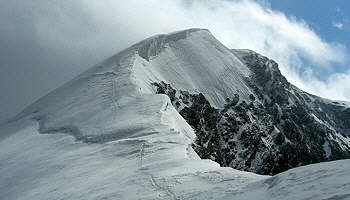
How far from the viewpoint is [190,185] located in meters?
20.7

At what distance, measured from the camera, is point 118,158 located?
93.8 ft

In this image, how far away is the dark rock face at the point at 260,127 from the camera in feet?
288

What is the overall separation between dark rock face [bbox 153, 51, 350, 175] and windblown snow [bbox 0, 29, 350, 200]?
66.7ft

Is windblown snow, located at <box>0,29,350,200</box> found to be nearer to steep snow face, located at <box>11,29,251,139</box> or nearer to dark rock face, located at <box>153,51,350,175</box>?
steep snow face, located at <box>11,29,251,139</box>

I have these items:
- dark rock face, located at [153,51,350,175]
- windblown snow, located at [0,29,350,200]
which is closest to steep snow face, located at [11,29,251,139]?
windblown snow, located at [0,29,350,200]

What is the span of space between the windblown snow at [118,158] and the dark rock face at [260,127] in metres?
20.3

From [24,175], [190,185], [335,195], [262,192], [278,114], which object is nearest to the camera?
[335,195]

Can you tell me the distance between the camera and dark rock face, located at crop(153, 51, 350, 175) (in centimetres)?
8775

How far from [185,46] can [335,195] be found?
96.0 m

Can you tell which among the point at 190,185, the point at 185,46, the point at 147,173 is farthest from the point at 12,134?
the point at 185,46

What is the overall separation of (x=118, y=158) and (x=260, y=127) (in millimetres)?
80665

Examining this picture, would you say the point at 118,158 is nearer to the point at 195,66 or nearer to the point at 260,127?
the point at 195,66

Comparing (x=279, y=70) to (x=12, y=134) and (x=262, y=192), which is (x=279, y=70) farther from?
(x=262, y=192)

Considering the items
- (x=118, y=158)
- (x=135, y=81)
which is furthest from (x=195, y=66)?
(x=118, y=158)
